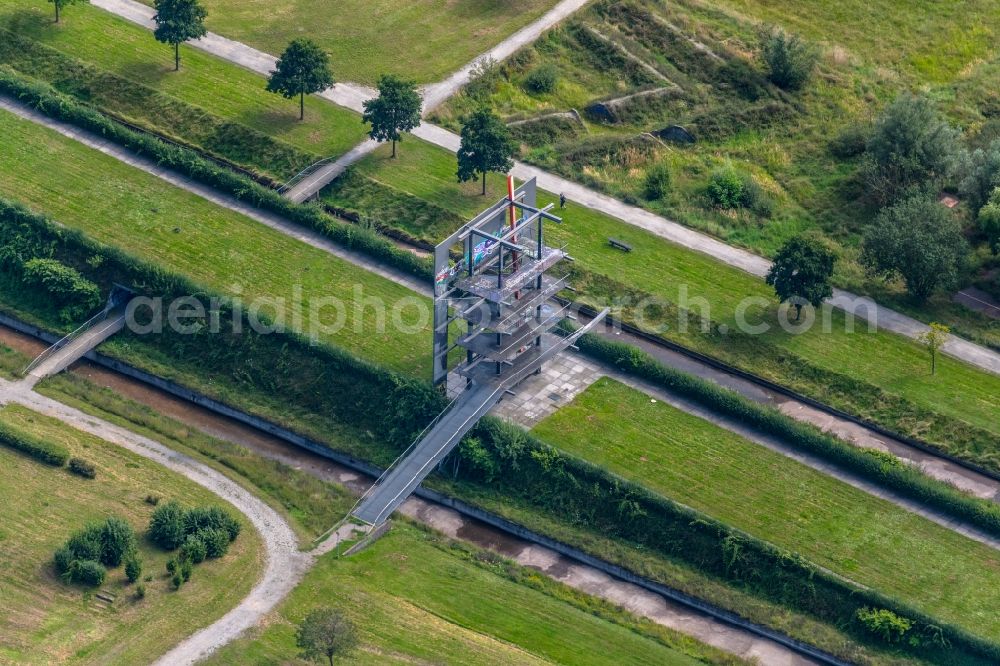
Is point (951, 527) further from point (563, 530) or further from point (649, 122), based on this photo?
point (649, 122)

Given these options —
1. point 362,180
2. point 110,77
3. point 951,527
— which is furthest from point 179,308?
point 951,527

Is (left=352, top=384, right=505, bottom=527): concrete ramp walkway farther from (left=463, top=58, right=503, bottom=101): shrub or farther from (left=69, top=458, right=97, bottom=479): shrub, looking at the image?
(left=463, top=58, right=503, bottom=101): shrub

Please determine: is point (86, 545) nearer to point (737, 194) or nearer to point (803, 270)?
point (803, 270)

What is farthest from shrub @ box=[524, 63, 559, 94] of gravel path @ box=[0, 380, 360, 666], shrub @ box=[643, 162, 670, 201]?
gravel path @ box=[0, 380, 360, 666]

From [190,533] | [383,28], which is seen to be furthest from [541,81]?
[190,533]

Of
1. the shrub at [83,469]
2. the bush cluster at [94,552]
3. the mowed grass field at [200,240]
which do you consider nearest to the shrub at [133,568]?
the bush cluster at [94,552]

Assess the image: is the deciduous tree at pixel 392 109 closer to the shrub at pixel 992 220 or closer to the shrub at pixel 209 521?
the shrub at pixel 209 521
